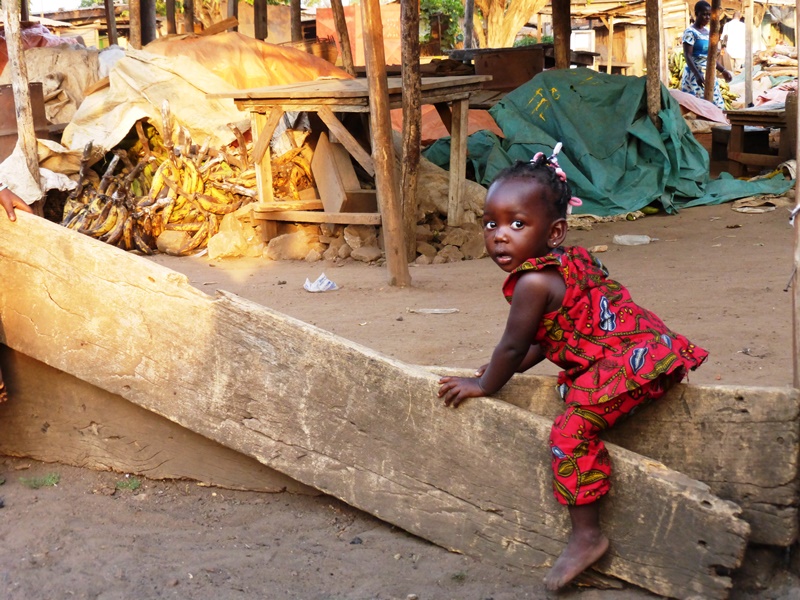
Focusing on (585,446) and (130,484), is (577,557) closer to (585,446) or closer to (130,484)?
(585,446)

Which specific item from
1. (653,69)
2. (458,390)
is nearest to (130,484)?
(458,390)

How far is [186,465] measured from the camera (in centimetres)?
280

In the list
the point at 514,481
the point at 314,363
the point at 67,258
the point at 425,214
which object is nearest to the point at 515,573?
the point at 514,481

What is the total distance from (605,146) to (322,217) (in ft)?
10.6

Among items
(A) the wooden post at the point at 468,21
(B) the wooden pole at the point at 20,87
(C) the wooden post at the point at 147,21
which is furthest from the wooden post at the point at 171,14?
(B) the wooden pole at the point at 20,87

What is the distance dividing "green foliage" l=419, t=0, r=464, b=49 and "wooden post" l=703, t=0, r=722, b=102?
8837mm

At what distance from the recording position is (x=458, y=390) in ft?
7.25

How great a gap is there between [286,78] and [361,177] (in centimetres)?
265

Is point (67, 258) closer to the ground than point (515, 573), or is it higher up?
higher up

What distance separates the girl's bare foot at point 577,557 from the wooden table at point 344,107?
478 centimetres

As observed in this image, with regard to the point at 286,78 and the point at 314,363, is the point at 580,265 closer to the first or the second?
the point at 314,363

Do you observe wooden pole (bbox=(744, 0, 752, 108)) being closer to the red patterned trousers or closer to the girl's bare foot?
the red patterned trousers

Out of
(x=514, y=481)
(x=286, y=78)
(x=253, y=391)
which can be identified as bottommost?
(x=514, y=481)

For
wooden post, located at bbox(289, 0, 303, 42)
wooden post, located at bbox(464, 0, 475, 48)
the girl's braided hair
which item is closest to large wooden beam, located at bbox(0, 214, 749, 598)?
the girl's braided hair
